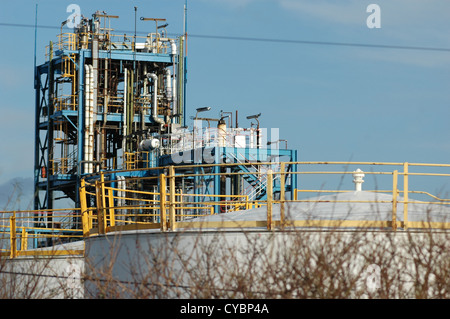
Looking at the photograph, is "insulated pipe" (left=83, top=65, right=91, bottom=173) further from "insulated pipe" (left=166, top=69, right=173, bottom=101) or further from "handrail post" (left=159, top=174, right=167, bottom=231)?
"handrail post" (left=159, top=174, right=167, bottom=231)

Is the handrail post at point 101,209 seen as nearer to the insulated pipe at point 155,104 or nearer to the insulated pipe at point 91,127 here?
the insulated pipe at point 155,104

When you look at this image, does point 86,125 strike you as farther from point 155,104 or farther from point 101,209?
point 101,209

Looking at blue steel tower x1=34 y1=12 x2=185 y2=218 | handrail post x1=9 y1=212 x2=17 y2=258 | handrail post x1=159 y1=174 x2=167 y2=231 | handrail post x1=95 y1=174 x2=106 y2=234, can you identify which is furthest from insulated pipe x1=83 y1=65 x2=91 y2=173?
handrail post x1=159 y1=174 x2=167 y2=231

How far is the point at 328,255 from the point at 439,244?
160 centimetres

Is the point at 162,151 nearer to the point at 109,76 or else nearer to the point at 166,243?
the point at 109,76

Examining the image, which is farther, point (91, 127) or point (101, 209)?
point (91, 127)

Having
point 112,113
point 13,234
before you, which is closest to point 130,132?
point 112,113

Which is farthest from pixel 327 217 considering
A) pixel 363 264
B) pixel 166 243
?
pixel 166 243

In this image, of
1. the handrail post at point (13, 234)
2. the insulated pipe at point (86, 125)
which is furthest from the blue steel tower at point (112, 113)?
the handrail post at point (13, 234)

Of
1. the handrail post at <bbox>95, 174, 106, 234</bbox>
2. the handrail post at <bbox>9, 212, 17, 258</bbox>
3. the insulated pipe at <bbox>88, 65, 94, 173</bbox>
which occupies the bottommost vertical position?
the handrail post at <bbox>9, 212, 17, 258</bbox>

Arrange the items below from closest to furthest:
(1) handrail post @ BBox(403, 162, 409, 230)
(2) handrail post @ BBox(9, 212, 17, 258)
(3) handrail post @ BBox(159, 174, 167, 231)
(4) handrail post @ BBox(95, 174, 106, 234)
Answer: (1) handrail post @ BBox(403, 162, 409, 230), (3) handrail post @ BBox(159, 174, 167, 231), (4) handrail post @ BBox(95, 174, 106, 234), (2) handrail post @ BBox(9, 212, 17, 258)

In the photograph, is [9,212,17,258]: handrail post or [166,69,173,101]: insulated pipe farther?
[166,69,173,101]: insulated pipe

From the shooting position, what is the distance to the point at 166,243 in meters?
12.1
